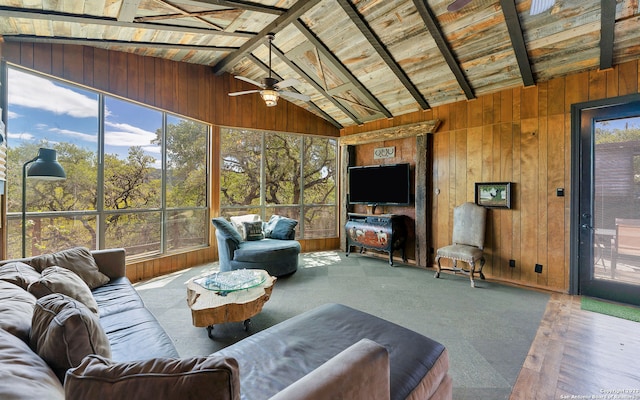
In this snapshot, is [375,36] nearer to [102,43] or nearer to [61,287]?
[102,43]

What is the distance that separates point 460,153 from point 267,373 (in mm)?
4390

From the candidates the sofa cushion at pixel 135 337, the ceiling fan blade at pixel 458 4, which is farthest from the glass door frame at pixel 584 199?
the sofa cushion at pixel 135 337

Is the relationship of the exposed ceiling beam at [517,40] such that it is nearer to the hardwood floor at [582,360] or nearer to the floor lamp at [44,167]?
the hardwood floor at [582,360]

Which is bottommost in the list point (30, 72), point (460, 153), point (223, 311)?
point (223, 311)

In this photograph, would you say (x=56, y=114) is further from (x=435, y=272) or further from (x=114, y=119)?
(x=435, y=272)

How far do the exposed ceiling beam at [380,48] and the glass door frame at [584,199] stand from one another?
201 centimetres

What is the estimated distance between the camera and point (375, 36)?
142 inches

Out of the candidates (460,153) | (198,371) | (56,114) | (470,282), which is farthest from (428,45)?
(56,114)

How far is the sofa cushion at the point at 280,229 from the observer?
15.6ft

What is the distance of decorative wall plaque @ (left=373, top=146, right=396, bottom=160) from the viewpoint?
5.39 meters

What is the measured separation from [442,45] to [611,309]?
3.57m

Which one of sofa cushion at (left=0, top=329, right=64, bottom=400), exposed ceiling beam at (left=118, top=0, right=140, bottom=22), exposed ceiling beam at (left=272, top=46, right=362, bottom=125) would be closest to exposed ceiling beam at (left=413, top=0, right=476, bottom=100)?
exposed ceiling beam at (left=272, top=46, right=362, bottom=125)

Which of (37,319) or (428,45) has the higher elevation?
(428,45)

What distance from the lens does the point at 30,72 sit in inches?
120
